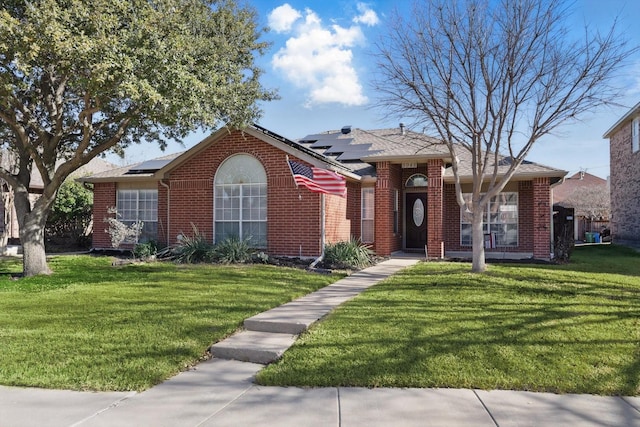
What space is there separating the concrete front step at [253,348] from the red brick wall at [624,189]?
22369 millimetres

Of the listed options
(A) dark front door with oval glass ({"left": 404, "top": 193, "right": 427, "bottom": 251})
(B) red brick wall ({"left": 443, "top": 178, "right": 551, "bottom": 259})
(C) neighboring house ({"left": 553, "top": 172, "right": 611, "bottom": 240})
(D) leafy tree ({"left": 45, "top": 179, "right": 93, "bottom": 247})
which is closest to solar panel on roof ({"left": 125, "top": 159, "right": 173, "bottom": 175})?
(D) leafy tree ({"left": 45, "top": 179, "right": 93, "bottom": 247})

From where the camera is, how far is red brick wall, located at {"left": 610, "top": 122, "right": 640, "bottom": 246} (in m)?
22.6

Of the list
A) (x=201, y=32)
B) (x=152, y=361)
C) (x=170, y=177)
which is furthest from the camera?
(x=170, y=177)

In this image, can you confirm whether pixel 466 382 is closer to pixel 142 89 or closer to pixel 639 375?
pixel 639 375

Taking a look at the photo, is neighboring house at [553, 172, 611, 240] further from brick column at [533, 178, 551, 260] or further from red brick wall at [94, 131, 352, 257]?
red brick wall at [94, 131, 352, 257]

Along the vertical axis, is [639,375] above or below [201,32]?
below

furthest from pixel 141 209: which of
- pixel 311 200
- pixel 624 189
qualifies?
pixel 624 189

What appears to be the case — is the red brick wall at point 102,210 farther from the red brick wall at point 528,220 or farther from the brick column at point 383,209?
the red brick wall at point 528,220

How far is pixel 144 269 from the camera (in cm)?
1219

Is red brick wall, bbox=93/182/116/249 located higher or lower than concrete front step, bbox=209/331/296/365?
higher

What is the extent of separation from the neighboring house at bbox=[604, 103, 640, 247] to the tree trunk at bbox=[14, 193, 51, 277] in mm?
23132

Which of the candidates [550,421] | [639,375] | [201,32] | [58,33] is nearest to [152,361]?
[550,421]

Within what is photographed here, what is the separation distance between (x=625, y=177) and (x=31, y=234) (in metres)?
26.7

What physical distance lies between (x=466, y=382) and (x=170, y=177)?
1306 centimetres
